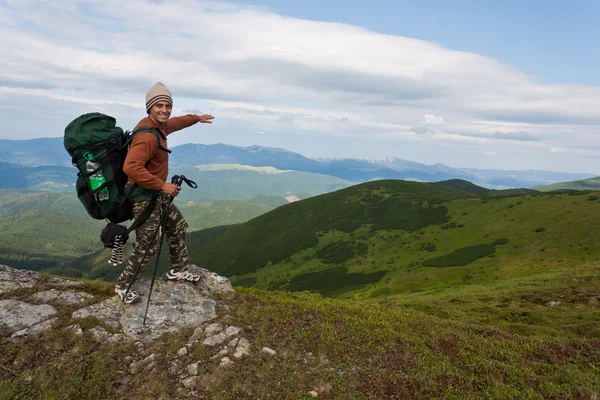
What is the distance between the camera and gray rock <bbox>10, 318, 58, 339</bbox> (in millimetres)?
8219

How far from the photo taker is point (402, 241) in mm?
103062

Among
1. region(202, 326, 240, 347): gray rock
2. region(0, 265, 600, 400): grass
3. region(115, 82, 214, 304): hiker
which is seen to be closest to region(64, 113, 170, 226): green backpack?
region(115, 82, 214, 304): hiker

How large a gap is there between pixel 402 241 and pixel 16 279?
335 feet

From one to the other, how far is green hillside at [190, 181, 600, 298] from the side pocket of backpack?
48743mm

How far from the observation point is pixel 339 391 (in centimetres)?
712

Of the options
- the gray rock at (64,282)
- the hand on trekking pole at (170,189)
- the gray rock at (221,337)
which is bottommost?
the gray rock at (64,282)

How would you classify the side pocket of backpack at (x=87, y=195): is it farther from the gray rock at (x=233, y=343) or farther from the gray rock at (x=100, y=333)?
the gray rock at (x=233, y=343)

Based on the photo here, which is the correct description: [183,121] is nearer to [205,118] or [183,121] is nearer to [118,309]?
[205,118]

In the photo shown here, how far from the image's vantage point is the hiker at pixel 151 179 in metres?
8.86

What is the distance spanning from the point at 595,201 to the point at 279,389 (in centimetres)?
9049

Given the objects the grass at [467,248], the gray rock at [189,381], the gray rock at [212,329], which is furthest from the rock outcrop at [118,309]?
the grass at [467,248]

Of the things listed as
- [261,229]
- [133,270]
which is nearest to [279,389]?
[133,270]

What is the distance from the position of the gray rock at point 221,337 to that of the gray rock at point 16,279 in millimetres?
6932

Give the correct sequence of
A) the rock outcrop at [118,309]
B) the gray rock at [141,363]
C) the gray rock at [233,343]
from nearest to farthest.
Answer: the gray rock at [141,363] < the gray rock at [233,343] < the rock outcrop at [118,309]
